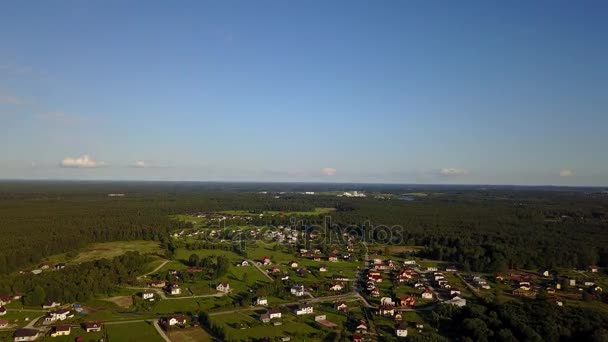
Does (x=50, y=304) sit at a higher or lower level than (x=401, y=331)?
lower

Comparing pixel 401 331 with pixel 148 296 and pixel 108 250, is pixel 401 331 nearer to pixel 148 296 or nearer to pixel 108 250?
pixel 148 296

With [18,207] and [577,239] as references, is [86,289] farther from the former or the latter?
[18,207]

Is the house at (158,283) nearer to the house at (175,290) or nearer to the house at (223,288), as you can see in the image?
the house at (175,290)

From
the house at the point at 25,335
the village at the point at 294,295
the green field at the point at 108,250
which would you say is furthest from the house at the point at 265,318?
the green field at the point at 108,250

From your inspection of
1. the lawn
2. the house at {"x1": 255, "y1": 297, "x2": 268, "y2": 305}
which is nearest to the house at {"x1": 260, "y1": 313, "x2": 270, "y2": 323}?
the house at {"x1": 255, "y1": 297, "x2": 268, "y2": 305}

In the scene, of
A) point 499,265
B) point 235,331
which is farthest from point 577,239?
point 235,331

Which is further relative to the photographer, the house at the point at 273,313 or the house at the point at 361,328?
the house at the point at 273,313

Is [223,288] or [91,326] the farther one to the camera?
[223,288]

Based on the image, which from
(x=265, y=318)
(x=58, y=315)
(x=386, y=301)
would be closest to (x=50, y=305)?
(x=58, y=315)
